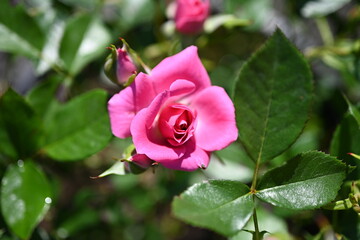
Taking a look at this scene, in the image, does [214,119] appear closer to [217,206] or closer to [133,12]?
[217,206]

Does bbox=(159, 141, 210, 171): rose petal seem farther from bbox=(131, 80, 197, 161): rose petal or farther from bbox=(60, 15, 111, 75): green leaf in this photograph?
bbox=(60, 15, 111, 75): green leaf

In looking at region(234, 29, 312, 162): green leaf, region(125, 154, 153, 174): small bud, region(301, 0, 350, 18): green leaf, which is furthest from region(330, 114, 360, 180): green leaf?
region(301, 0, 350, 18): green leaf

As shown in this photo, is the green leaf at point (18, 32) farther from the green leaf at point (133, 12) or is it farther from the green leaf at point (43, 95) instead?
the green leaf at point (133, 12)

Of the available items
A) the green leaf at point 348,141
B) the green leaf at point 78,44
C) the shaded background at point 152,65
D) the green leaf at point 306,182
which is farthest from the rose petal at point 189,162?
the green leaf at point 78,44

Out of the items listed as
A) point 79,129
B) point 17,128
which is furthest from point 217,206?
point 17,128

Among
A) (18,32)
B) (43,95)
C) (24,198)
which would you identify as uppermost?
(18,32)

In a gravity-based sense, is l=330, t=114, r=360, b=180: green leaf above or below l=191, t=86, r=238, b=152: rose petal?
below
